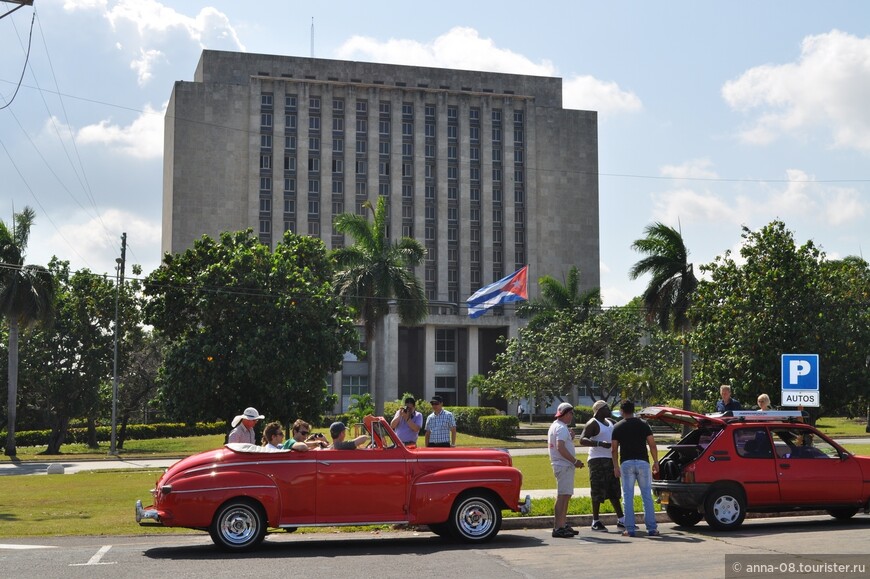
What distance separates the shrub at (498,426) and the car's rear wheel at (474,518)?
131 ft

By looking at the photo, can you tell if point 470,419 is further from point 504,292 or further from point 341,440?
point 341,440

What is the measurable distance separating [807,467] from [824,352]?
17.1 m

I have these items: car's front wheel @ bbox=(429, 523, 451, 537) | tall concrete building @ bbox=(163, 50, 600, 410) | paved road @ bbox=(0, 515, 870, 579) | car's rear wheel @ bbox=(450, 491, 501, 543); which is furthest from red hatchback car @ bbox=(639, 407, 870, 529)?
tall concrete building @ bbox=(163, 50, 600, 410)

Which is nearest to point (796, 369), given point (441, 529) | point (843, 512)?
point (843, 512)

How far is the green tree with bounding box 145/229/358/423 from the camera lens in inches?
1646

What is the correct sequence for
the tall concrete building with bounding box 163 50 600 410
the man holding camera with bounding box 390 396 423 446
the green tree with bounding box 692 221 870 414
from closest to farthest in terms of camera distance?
the man holding camera with bounding box 390 396 423 446, the green tree with bounding box 692 221 870 414, the tall concrete building with bounding box 163 50 600 410

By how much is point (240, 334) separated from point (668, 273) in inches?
865

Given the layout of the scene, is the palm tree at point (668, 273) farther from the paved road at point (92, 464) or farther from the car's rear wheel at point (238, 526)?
the car's rear wheel at point (238, 526)

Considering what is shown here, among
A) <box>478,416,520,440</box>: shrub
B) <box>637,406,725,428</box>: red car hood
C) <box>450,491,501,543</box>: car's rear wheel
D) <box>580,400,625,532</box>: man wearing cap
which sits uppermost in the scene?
<box>637,406,725,428</box>: red car hood

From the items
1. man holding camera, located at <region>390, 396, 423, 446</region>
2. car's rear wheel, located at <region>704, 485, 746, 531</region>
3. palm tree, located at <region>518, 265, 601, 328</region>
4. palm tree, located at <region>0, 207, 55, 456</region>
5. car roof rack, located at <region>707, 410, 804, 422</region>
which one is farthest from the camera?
palm tree, located at <region>518, 265, 601, 328</region>

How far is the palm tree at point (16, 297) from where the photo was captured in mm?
47375

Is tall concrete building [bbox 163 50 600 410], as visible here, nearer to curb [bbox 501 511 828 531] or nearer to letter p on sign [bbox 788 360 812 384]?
letter p on sign [bbox 788 360 812 384]

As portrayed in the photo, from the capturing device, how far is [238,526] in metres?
12.7

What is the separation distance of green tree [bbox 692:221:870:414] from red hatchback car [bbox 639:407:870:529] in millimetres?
16224
